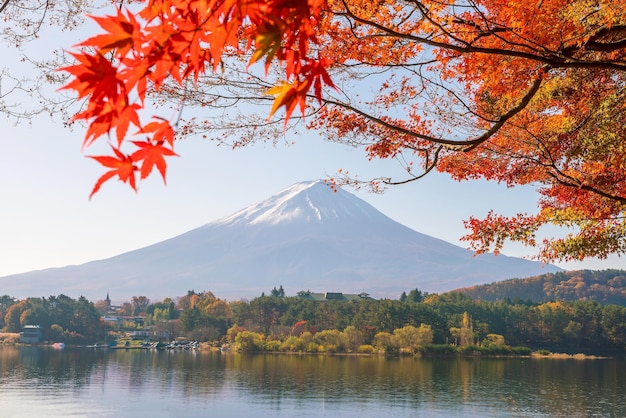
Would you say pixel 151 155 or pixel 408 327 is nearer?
pixel 151 155

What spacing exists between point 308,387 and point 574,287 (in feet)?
201

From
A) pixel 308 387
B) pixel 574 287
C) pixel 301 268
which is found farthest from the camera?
pixel 301 268

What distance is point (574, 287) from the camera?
83.8 metres

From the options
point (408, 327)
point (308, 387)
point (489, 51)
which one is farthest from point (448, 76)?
point (408, 327)

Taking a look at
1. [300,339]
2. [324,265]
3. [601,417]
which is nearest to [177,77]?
[601,417]

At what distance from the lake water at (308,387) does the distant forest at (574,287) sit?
1362 inches

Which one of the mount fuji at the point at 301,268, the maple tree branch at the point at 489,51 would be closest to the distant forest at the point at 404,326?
the maple tree branch at the point at 489,51

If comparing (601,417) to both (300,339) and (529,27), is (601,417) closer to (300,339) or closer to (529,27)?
(529,27)

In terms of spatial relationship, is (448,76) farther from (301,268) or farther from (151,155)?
(301,268)

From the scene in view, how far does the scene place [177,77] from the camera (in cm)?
184

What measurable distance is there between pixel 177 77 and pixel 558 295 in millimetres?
87382

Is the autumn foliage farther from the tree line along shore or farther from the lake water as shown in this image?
the tree line along shore

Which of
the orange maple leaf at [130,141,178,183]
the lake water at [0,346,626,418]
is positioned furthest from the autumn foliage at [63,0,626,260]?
the lake water at [0,346,626,418]

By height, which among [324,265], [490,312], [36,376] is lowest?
[36,376]
